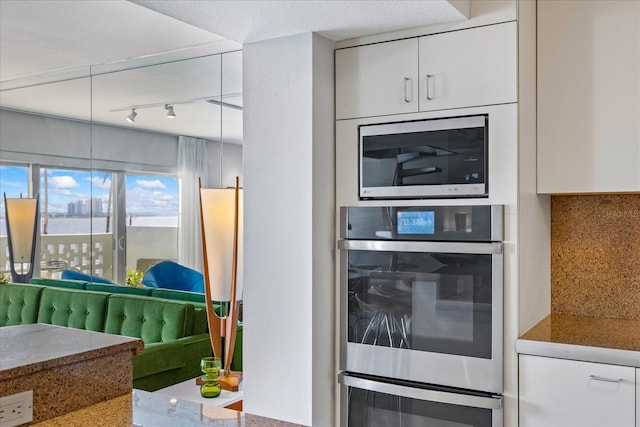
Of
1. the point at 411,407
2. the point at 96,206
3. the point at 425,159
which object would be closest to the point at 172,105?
the point at 96,206

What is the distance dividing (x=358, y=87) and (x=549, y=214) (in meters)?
1.06

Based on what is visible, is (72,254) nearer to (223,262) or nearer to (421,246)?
(223,262)

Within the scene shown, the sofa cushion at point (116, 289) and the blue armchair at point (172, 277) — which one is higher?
the blue armchair at point (172, 277)

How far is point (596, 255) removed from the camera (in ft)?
8.75

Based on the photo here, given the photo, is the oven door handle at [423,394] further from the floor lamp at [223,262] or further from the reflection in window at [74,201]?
the reflection in window at [74,201]

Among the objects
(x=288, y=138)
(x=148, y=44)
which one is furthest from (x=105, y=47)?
(x=288, y=138)

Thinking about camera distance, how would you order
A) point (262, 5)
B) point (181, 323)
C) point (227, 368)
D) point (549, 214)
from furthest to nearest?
1. point (181, 323)
2. point (227, 368)
3. point (549, 214)
4. point (262, 5)

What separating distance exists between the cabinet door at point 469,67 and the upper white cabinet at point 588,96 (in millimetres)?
330

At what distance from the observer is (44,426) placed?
135 cm

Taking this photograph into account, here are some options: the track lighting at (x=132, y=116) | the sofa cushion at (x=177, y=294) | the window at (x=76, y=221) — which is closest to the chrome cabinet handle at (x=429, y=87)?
the sofa cushion at (x=177, y=294)

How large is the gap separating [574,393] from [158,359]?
2.36m

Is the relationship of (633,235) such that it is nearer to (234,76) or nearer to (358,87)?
(358,87)

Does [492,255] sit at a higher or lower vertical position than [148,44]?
lower

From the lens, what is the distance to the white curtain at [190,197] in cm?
523
